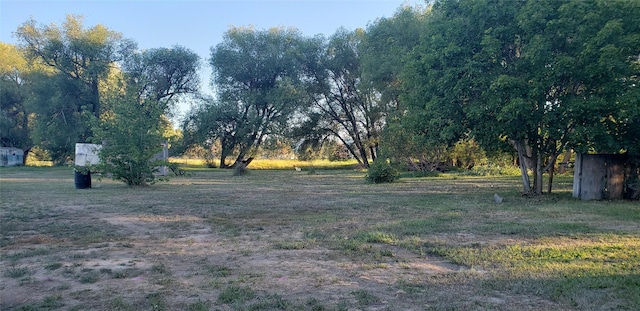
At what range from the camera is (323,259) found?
5.45 meters

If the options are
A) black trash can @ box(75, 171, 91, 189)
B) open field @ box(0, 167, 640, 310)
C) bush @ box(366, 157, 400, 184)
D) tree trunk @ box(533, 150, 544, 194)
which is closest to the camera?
open field @ box(0, 167, 640, 310)

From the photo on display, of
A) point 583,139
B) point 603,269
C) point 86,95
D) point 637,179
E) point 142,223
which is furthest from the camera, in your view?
point 86,95

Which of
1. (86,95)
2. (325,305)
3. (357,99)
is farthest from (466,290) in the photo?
(86,95)

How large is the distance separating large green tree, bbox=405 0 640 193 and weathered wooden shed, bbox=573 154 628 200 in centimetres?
97

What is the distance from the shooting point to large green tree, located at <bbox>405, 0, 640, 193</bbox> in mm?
10766

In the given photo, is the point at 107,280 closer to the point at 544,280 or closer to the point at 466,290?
the point at 466,290

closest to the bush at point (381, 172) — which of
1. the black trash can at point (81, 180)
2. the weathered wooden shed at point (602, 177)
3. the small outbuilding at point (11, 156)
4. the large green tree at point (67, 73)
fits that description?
the weathered wooden shed at point (602, 177)

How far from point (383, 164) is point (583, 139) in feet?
34.2

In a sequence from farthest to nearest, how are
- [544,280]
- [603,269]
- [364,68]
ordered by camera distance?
[364,68] < [603,269] < [544,280]

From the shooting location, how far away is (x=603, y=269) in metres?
4.80

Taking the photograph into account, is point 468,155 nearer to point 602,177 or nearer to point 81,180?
point 602,177

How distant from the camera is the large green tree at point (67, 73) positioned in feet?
119

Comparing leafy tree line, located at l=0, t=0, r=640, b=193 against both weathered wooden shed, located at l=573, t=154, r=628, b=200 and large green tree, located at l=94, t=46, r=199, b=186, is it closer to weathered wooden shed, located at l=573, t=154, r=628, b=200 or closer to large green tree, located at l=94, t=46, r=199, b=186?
large green tree, located at l=94, t=46, r=199, b=186

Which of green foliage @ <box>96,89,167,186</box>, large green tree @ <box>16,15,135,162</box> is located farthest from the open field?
large green tree @ <box>16,15,135,162</box>
